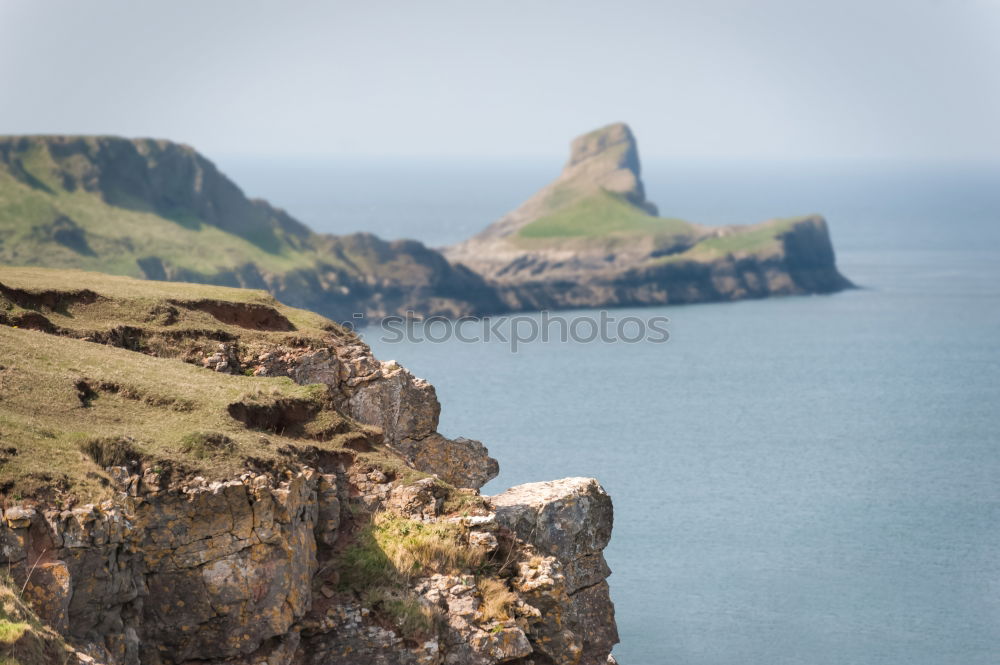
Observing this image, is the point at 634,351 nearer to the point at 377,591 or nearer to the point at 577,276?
the point at 577,276

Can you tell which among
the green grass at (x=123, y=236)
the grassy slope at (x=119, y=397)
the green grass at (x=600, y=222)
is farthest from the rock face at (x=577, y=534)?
the green grass at (x=600, y=222)

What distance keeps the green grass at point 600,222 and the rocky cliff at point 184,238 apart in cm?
3149

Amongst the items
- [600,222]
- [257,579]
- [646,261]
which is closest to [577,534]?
[257,579]

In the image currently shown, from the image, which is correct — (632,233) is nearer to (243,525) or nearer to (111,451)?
(243,525)

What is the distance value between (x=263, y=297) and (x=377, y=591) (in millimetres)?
12486

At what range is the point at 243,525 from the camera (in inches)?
871

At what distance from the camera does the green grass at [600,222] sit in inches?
7096

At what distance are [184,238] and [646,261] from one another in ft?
190

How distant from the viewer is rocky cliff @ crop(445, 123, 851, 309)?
158000 mm

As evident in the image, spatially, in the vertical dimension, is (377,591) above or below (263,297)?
below

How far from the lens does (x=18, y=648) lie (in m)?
17.3

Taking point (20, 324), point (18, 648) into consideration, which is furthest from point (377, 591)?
point (20, 324)

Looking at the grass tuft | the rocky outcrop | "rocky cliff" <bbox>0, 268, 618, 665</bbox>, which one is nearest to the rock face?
"rocky cliff" <bbox>0, 268, 618, 665</bbox>

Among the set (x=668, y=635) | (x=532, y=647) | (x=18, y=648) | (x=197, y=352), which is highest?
(x=197, y=352)
